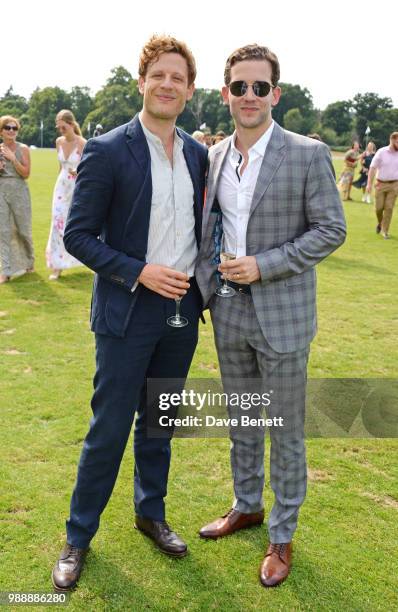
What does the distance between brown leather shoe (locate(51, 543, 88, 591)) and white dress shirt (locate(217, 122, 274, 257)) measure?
184 cm

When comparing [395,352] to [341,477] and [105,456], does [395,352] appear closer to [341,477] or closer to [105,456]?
[341,477]

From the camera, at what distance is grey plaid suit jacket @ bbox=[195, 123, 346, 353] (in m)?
2.94

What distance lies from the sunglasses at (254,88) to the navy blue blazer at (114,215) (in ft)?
1.69

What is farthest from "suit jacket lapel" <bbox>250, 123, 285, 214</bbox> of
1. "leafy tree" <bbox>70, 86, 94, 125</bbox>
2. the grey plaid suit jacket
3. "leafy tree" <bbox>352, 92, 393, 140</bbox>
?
"leafy tree" <bbox>70, 86, 94, 125</bbox>

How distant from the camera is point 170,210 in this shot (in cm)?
302

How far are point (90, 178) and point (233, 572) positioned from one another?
7.42 ft

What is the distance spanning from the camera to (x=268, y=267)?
295 cm

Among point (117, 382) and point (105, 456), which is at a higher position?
point (117, 382)

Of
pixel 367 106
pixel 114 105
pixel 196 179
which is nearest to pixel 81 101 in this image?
pixel 114 105

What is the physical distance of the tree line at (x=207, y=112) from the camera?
10138cm

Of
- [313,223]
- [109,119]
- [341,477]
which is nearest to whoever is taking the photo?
[313,223]

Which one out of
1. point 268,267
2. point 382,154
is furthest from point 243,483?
point 382,154

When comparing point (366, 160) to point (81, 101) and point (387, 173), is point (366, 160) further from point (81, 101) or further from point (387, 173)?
point (81, 101)

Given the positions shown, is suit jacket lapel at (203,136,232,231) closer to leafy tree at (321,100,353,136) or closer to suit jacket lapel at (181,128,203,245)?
suit jacket lapel at (181,128,203,245)
